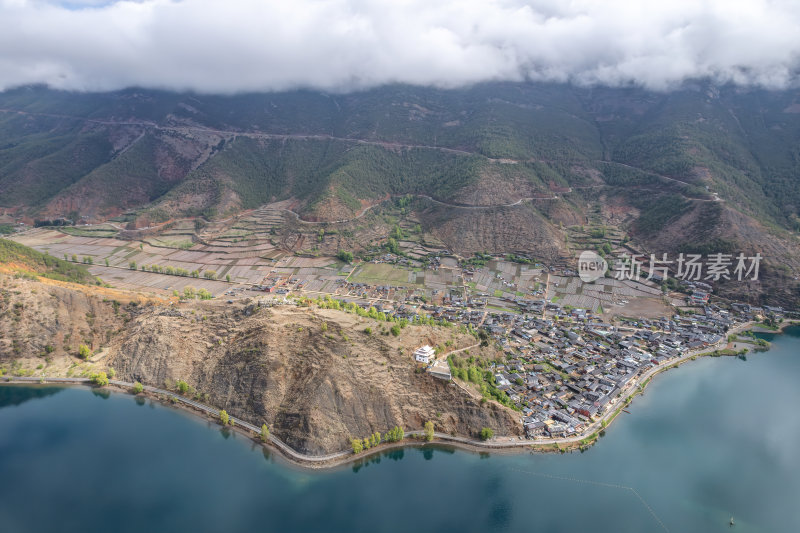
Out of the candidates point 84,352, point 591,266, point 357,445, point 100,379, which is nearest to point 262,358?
point 357,445

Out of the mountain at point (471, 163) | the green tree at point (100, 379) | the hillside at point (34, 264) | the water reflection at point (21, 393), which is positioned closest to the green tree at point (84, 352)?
the water reflection at point (21, 393)

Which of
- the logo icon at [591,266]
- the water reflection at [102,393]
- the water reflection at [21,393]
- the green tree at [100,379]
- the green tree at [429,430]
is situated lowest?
the water reflection at [21,393]

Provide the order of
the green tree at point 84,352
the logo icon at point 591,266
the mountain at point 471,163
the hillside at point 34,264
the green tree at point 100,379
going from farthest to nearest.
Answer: the mountain at point 471,163, the logo icon at point 591,266, the hillside at point 34,264, the green tree at point 84,352, the green tree at point 100,379

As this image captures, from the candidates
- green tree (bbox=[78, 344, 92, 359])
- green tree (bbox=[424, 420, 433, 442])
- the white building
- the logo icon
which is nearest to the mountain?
the logo icon

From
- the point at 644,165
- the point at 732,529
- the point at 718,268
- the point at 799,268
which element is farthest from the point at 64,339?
the point at 644,165

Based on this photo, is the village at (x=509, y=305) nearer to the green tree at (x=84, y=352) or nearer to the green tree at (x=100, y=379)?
the green tree at (x=100, y=379)

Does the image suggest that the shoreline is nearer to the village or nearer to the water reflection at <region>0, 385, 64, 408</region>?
the village

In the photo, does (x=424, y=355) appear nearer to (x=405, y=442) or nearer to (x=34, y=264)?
(x=405, y=442)
